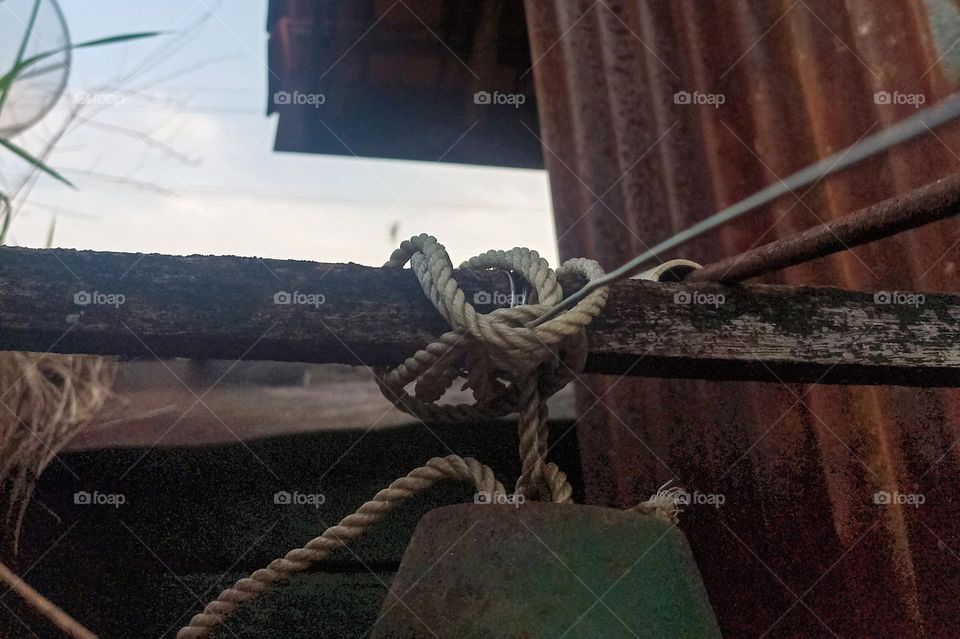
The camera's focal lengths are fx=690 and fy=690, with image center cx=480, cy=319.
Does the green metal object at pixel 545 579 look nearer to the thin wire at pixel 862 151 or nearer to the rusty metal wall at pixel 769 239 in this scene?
the thin wire at pixel 862 151

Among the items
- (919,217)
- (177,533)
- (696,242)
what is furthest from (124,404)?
(919,217)

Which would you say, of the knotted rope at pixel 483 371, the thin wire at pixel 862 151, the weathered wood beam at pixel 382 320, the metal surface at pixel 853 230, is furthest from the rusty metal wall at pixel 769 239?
the thin wire at pixel 862 151

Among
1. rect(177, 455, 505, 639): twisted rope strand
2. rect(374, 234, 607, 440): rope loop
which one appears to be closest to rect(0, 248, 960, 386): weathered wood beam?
rect(374, 234, 607, 440): rope loop

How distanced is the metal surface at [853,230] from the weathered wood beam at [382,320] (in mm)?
38

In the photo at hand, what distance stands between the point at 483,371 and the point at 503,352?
0.17ft

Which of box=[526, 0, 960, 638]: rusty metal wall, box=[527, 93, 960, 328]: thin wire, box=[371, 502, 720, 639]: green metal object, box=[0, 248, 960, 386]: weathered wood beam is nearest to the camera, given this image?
box=[527, 93, 960, 328]: thin wire

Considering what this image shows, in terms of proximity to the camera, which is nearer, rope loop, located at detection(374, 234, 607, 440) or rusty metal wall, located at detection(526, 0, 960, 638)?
rope loop, located at detection(374, 234, 607, 440)

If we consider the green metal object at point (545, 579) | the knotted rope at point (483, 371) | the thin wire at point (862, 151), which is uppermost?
the thin wire at point (862, 151)

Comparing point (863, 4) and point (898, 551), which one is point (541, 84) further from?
point (898, 551)

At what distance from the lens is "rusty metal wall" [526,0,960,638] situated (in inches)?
43.1

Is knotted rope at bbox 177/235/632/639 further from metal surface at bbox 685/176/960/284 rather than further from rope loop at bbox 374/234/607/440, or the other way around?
metal surface at bbox 685/176/960/284

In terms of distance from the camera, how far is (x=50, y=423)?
1.36 m

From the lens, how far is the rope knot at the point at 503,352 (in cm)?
69

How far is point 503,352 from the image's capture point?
69 centimetres
